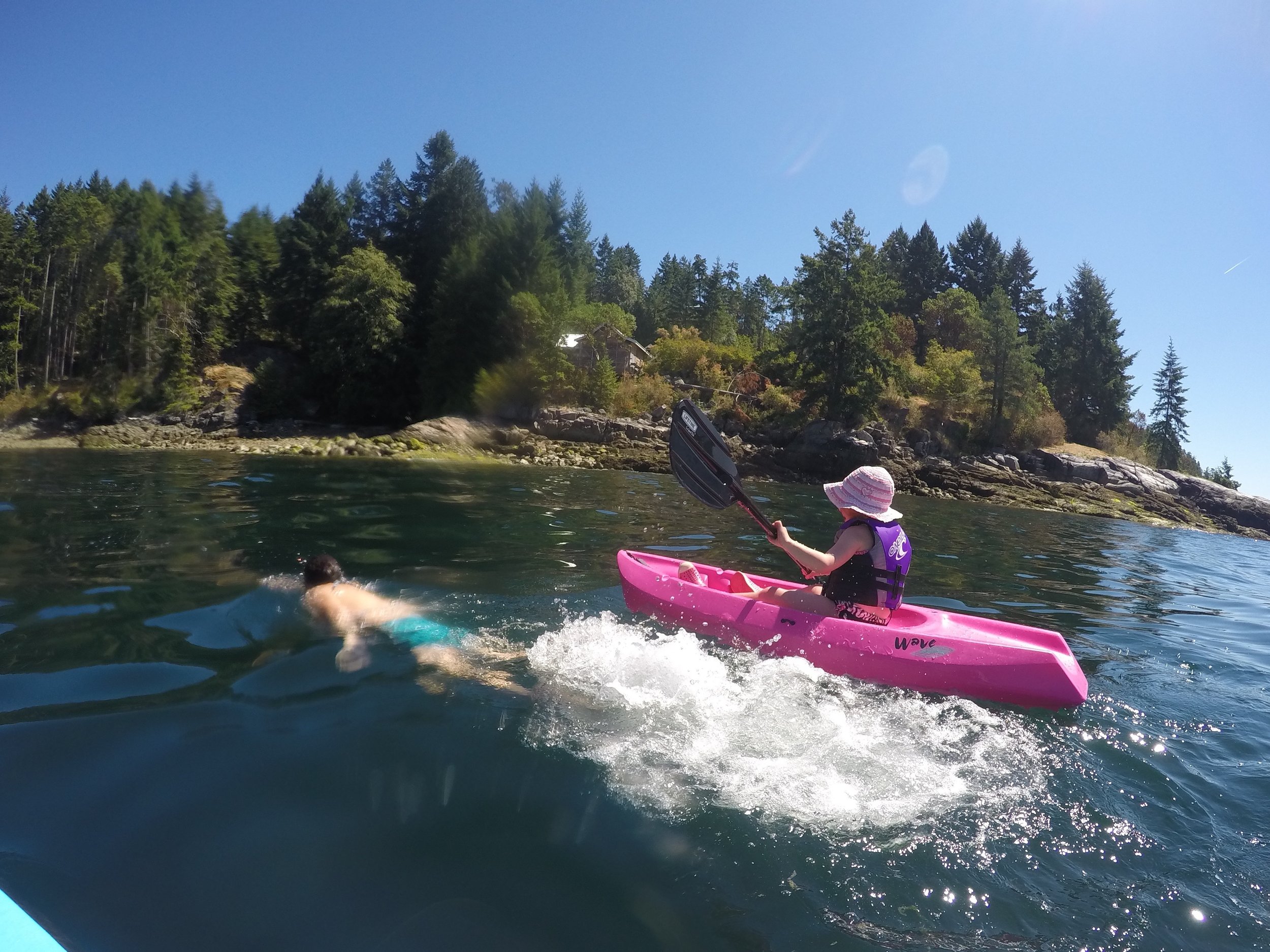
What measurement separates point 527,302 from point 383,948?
30.9 m

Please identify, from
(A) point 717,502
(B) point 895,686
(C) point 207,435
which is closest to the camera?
(B) point 895,686

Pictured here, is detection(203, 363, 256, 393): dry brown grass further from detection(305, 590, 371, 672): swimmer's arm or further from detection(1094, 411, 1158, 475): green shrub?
detection(1094, 411, 1158, 475): green shrub

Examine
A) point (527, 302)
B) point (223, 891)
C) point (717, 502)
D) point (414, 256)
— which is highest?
point (414, 256)

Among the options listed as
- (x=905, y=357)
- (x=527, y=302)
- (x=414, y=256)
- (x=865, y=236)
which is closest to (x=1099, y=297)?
(x=905, y=357)

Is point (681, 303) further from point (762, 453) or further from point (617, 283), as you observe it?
point (762, 453)

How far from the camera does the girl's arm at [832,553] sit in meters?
5.06

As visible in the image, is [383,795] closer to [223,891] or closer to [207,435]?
[223,891]

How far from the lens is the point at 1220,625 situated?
25.8 ft

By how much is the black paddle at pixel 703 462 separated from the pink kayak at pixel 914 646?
47.3 inches

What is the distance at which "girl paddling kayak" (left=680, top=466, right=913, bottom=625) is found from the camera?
201 inches

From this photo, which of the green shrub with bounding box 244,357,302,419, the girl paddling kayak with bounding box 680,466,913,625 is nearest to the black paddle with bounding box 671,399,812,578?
the girl paddling kayak with bounding box 680,466,913,625

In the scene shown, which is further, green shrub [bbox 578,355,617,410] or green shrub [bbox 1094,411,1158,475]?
green shrub [bbox 1094,411,1158,475]

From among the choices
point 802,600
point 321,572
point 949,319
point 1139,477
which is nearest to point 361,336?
point 321,572

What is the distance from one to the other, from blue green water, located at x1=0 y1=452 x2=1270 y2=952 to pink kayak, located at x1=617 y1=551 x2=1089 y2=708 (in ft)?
0.53
